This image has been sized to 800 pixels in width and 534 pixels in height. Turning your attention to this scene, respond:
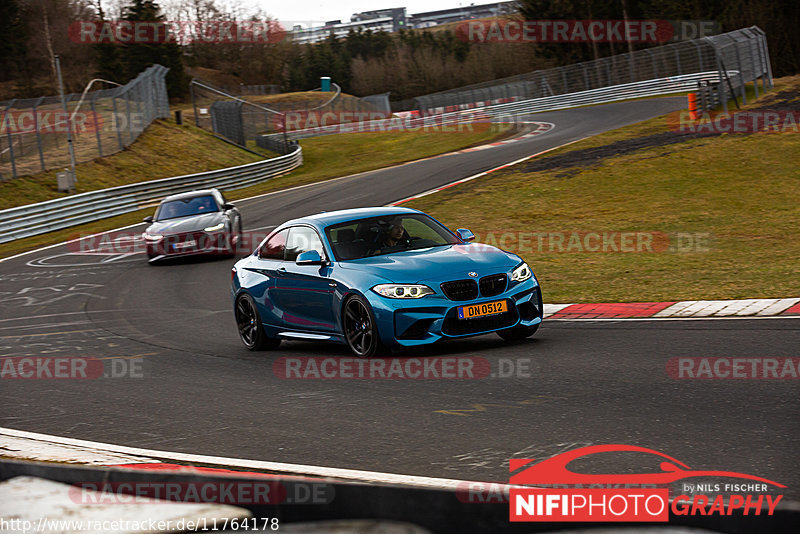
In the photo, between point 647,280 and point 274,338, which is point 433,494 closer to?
point 274,338

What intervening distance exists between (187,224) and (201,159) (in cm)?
2984

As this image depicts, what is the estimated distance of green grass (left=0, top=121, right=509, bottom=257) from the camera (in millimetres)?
35312

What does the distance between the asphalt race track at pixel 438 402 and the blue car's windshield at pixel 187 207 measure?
8.25 meters

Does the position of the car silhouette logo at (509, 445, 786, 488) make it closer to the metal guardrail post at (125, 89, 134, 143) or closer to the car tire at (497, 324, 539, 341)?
the car tire at (497, 324, 539, 341)

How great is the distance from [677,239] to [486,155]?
19.2 metres

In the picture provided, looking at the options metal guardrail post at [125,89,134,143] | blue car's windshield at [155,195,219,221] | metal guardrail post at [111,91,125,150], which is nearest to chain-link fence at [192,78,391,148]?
metal guardrail post at [125,89,134,143]

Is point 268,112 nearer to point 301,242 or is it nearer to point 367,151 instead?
point 367,151

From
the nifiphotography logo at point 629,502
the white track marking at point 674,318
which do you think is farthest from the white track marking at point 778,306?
the nifiphotography logo at point 629,502

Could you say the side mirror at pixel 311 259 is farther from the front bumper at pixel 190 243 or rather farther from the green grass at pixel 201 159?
the green grass at pixel 201 159

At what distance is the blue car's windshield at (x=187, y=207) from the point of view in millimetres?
21984

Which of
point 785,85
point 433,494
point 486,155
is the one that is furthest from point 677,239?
point 785,85

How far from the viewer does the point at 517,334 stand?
9867 mm

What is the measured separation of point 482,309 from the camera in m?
9.10

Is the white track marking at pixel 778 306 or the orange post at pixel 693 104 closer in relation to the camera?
the white track marking at pixel 778 306
